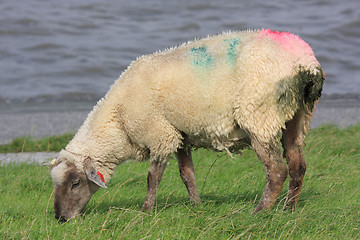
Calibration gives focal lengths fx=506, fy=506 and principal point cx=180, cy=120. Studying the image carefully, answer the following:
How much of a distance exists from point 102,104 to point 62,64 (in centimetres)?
1214

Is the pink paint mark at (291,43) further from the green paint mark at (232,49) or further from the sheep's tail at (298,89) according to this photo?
the green paint mark at (232,49)

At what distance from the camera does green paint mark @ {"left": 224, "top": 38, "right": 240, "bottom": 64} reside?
4352mm

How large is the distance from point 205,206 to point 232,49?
144cm

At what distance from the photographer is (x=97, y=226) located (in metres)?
4.09

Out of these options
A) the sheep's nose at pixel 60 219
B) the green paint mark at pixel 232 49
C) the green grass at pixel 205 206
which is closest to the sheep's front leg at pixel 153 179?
the green grass at pixel 205 206

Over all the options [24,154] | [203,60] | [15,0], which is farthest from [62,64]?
[203,60]

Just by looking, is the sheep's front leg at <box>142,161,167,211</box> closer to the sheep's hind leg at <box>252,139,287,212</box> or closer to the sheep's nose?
the sheep's nose

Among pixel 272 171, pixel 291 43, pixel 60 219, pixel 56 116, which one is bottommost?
pixel 56 116

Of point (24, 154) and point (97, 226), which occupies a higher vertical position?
point (97, 226)

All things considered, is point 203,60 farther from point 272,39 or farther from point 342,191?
point 342,191

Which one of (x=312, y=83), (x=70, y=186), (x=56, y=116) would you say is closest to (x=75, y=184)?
(x=70, y=186)

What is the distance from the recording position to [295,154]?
15.2 feet

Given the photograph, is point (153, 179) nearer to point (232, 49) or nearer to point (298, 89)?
point (232, 49)

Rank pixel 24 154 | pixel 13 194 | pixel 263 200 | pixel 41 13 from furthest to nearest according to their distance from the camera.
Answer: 1. pixel 41 13
2. pixel 24 154
3. pixel 13 194
4. pixel 263 200
